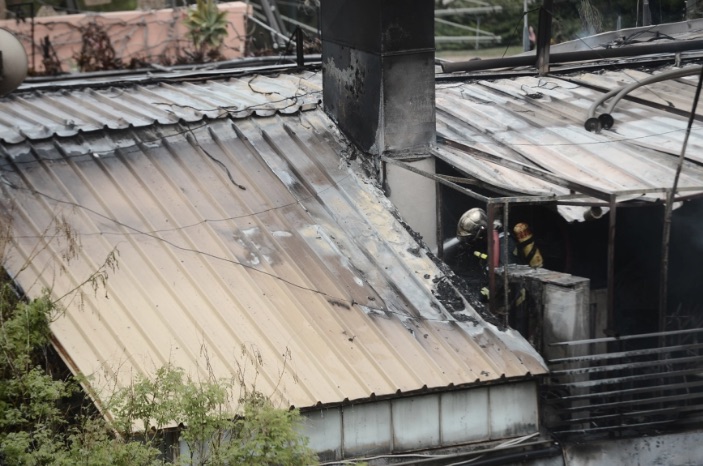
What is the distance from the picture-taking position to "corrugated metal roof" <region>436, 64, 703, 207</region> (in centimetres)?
941

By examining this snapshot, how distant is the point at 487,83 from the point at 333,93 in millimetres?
3197

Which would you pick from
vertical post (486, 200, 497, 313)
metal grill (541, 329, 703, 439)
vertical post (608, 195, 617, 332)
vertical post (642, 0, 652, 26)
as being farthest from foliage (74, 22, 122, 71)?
metal grill (541, 329, 703, 439)

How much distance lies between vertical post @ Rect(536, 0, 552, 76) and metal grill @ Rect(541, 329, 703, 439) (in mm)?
5675

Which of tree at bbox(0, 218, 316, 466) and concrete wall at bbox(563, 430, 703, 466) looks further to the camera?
concrete wall at bbox(563, 430, 703, 466)

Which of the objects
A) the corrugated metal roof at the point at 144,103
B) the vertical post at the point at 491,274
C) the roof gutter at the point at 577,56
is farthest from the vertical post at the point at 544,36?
the vertical post at the point at 491,274

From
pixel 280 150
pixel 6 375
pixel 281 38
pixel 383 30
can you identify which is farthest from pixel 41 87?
pixel 281 38

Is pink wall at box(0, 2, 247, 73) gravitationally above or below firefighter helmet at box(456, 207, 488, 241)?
above

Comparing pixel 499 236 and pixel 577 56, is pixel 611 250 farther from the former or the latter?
pixel 577 56

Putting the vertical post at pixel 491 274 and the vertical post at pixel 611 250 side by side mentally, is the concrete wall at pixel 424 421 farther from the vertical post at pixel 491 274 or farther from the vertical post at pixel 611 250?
the vertical post at pixel 611 250

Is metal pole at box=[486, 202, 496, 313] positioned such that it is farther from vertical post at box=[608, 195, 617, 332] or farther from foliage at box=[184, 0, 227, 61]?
foliage at box=[184, 0, 227, 61]

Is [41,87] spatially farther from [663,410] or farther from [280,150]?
[663,410]

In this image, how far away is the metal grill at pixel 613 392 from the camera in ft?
26.7

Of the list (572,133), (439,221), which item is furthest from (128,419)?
(572,133)

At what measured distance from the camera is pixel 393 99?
991cm
